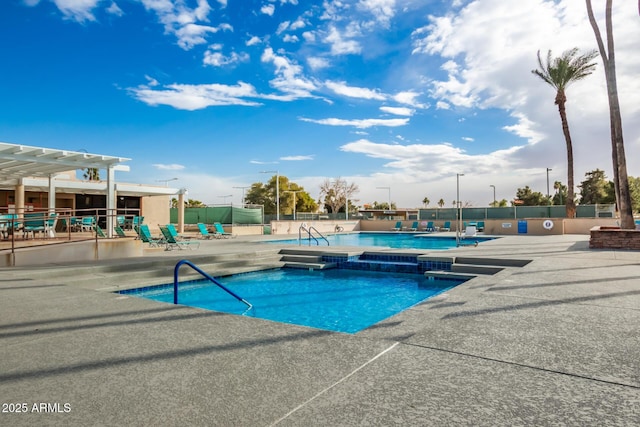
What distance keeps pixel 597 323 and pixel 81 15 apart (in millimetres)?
17302

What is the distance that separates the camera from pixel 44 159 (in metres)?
11.4

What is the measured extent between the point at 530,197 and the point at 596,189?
26.7ft

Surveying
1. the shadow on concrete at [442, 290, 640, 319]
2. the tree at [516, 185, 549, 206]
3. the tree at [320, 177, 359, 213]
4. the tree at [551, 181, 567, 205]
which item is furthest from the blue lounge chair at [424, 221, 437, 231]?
the tree at [551, 181, 567, 205]

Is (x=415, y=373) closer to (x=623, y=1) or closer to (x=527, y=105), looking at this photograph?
(x=623, y=1)

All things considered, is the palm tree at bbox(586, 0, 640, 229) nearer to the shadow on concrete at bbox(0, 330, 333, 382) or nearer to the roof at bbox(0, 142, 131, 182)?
the shadow on concrete at bbox(0, 330, 333, 382)

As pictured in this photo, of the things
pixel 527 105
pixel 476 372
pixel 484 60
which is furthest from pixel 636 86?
pixel 476 372

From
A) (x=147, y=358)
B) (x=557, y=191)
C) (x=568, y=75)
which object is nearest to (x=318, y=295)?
(x=147, y=358)

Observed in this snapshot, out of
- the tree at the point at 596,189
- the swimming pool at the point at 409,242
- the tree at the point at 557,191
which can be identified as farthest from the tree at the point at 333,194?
the swimming pool at the point at 409,242

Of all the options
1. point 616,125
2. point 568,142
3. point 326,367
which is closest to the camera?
point 326,367

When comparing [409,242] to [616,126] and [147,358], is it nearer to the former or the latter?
[616,126]

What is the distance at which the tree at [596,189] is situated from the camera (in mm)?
51781

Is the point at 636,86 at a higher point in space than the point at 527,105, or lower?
lower

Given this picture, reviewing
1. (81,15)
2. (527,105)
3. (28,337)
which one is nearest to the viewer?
(28,337)

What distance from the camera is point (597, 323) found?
3.30 metres
